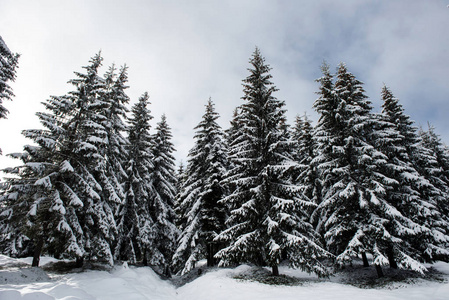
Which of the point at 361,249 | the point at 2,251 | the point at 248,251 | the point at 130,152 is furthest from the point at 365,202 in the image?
the point at 2,251

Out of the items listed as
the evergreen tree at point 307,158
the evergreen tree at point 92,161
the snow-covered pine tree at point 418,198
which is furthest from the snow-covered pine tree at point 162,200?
the snow-covered pine tree at point 418,198

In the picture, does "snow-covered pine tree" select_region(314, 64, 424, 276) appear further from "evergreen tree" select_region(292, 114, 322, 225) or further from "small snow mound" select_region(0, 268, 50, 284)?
"small snow mound" select_region(0, 268, 50, 284)

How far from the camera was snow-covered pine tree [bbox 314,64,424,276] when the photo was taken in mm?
13266

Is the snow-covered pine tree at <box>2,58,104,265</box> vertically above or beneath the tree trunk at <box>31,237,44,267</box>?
above

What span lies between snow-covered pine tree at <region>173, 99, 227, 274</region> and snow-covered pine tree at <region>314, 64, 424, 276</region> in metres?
8.21

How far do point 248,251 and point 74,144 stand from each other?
1343 centimetres

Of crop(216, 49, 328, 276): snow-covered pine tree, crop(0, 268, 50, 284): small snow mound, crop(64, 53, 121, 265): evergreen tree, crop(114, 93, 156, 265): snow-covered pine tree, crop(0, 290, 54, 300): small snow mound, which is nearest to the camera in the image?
crop(0, 290, 54, 300): small snow mound

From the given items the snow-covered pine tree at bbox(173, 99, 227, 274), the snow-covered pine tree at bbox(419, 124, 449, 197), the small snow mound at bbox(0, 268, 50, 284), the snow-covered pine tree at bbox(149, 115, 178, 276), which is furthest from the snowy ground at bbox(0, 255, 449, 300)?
the snow-covered pine tree at bbox(419, 124, 449, 197)

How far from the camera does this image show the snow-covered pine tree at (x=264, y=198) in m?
12.2

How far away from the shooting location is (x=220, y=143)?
20.7 metres

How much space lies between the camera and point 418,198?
15617 mm

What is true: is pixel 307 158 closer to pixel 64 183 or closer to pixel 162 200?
pixel 162 200

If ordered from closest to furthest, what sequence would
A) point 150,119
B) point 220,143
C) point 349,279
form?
point 349,279, point 220,143, point 150,119

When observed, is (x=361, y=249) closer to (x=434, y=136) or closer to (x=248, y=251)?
(x=248, y=251)
